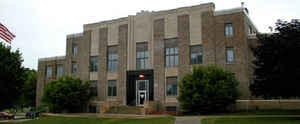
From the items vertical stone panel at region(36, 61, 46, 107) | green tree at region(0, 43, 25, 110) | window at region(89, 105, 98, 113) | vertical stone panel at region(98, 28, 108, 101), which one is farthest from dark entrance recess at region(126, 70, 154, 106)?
vertical stone panel at region(36, 61, 46, 107)

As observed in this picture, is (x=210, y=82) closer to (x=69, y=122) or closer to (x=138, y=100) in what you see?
(x=138, y=100)

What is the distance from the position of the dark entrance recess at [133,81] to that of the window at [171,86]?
7.33 ft

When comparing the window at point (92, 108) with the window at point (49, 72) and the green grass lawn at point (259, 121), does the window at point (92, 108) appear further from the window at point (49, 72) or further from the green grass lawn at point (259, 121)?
the green grass lawn at point (259, 121)

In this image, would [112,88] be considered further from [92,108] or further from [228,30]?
[228,30]

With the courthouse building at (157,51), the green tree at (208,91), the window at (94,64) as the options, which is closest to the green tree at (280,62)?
the green tree at (208,91)

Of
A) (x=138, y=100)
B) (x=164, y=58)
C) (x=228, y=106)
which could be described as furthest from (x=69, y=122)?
(x=228, y=106)

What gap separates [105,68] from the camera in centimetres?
4238

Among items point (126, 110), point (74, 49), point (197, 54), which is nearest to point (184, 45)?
→ point (197, 54)

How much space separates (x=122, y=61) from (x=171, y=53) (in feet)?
22.3

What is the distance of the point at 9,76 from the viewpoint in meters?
31.4

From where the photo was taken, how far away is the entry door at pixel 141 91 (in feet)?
129

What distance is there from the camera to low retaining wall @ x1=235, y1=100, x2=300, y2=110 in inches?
1197

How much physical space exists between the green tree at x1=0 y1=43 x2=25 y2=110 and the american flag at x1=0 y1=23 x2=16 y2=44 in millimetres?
5438

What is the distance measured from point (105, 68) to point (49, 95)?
25.9 feet
